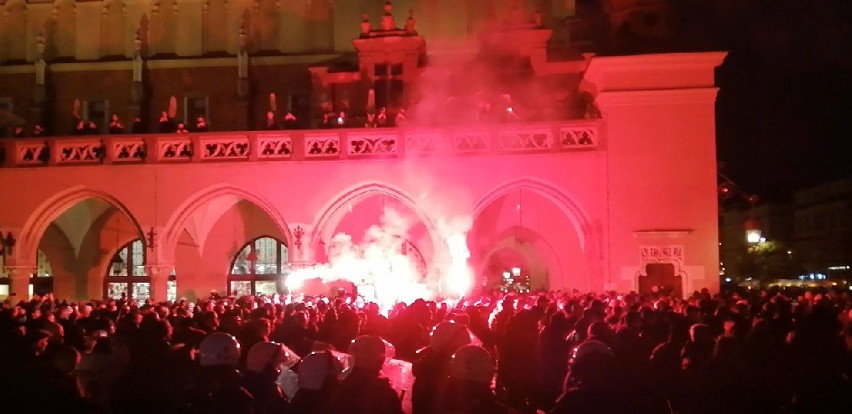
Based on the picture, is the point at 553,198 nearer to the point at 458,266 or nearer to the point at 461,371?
the point at 458,266

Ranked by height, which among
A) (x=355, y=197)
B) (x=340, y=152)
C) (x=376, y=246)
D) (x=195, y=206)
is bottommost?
(x=376, y=246)

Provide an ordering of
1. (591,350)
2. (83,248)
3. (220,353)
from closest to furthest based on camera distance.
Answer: (591,350) → (220,353) → (83,248)

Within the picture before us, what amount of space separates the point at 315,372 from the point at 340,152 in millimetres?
19678

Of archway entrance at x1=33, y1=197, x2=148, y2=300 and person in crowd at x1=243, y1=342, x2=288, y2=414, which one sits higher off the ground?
archway entrance at x1=33, y1=197, x2=148, y2=300

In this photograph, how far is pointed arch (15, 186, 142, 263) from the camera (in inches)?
998

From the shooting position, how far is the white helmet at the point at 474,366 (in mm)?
5602

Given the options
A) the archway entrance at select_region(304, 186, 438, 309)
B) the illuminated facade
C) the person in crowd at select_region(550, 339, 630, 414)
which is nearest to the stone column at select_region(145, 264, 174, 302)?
the illuminated facade

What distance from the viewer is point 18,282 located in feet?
83.3

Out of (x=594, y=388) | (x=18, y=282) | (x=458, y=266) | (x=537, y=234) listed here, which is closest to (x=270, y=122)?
(x=458, y=266)

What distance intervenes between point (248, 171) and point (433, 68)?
6.42 metres

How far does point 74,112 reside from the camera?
90.6 ft

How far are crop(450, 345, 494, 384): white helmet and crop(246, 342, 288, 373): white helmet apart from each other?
4.71 feet

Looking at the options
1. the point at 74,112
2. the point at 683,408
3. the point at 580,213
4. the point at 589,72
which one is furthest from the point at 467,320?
the point at 74,112

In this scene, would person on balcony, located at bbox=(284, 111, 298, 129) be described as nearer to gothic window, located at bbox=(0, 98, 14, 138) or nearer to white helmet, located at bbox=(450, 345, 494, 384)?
gothic window, located at bbox=(0, 98, 14, 138)
